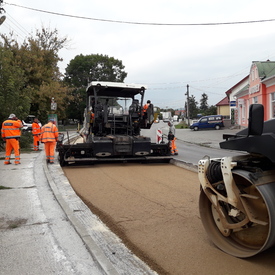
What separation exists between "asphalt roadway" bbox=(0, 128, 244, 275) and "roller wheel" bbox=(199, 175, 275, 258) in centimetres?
97

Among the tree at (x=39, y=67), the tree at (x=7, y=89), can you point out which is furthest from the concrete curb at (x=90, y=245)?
the tree at (x=39, y=67)

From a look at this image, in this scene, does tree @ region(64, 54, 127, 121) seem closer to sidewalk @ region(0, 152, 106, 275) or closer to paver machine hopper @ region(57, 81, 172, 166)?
paver machine hopper @ region(57, 81, 172, 166)

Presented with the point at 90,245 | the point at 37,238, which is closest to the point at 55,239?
the point at 37,238

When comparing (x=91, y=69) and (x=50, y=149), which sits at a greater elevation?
(x=91, y=69)

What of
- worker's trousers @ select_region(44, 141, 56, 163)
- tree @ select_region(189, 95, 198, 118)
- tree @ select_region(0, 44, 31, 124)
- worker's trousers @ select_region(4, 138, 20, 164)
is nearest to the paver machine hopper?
worker's trousers @ select_region(44, 141, 56, 163)

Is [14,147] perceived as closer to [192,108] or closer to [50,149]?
[50,149]

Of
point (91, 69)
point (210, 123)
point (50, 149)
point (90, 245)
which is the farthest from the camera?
point (91, 69)

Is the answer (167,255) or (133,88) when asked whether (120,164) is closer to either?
(133,88)

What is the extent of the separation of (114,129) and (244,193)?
26.5 feet

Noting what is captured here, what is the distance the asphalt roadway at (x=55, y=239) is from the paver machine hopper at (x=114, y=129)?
3.59m

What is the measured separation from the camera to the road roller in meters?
3.18

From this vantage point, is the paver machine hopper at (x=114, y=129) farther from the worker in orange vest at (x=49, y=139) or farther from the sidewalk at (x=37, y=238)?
the sidewalk at (x=37, y=238)

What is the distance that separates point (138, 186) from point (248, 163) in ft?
13.5

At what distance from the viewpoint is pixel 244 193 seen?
348 centimetres
